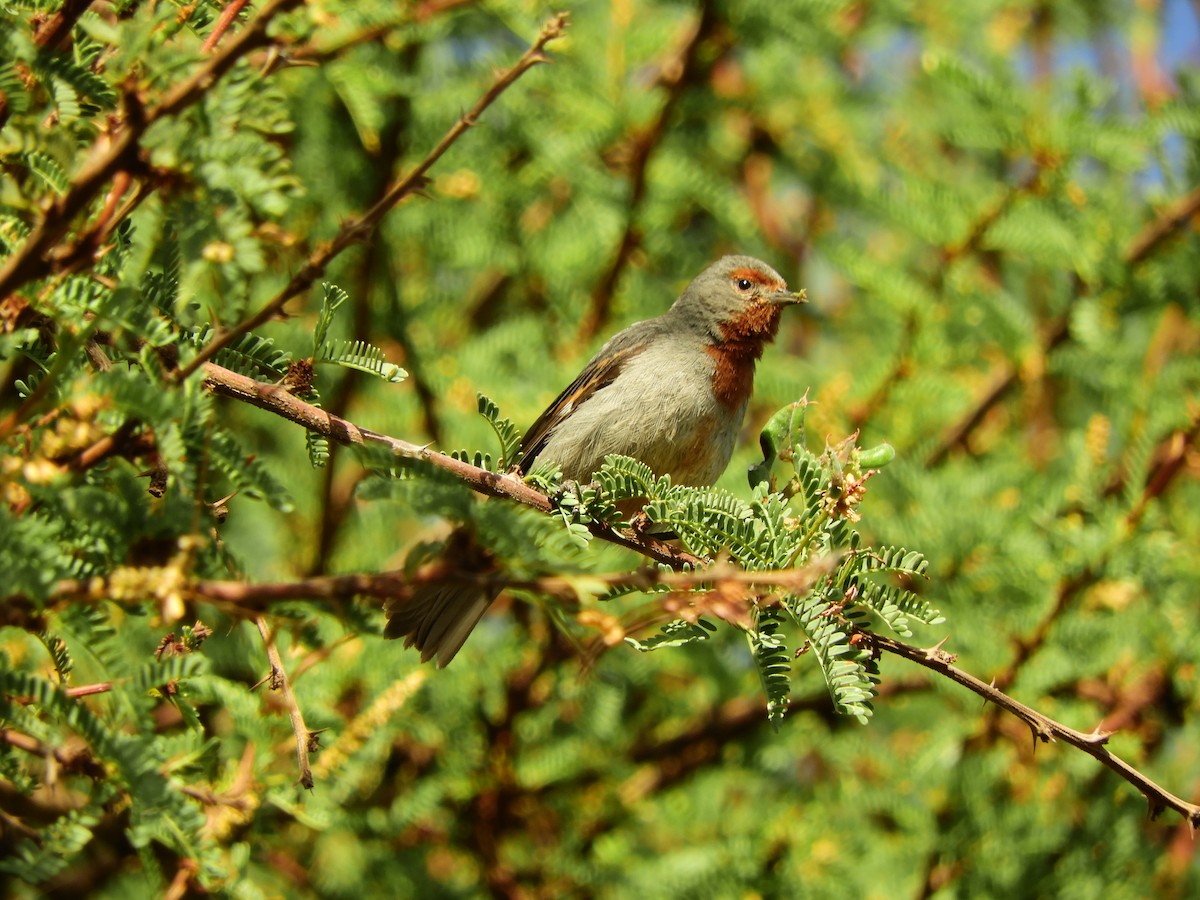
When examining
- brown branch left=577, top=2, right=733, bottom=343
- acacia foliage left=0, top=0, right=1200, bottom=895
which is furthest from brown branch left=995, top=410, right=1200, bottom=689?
brown branch left=577, top=2, right=733, bottom=343

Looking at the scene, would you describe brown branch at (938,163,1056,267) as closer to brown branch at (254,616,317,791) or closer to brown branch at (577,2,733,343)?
brown branch at (577,2,733,343)

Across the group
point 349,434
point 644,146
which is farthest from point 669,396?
point 349,434

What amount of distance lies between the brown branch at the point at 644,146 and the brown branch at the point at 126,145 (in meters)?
3.45

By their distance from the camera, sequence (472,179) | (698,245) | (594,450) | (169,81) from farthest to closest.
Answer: (698,245) → (472,179) → (594,450) → (169,81)

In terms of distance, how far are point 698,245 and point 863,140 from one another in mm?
1024

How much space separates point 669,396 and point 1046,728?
2.19m

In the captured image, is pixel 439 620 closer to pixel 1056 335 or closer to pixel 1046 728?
pixel 1046 728

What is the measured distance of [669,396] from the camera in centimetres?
414

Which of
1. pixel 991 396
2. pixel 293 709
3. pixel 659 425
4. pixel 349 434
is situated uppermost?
pixel 349 434

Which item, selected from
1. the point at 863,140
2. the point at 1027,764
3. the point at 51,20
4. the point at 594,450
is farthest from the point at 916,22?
the point at 51,20

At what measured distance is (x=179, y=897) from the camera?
9.12ft

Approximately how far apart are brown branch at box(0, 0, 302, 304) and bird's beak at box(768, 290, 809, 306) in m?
3.17

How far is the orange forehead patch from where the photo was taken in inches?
189

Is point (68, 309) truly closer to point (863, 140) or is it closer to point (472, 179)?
point (472, 179)
